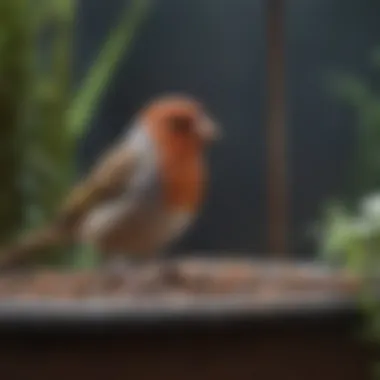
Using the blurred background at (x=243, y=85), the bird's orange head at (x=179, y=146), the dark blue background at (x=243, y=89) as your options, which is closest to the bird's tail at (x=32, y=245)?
the bird's orange head at (x=179, y=146)

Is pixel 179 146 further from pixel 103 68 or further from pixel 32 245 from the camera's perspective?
pixel 103 68

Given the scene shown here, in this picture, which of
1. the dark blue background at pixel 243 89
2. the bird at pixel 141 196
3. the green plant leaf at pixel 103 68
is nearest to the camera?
the bird at pixel 141 196

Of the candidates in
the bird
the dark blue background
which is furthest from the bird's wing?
the dark blue background

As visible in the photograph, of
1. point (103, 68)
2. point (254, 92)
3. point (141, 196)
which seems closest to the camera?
point (141, 196)

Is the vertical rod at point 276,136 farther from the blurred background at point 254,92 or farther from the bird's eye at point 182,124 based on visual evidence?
the bird's eye at point 182,124

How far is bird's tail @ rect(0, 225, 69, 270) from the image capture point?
96cm

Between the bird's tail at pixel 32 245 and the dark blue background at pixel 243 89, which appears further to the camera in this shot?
the dark blue background at pixel 243 89

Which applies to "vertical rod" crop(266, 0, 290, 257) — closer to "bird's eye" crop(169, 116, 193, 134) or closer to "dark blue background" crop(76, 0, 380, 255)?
"dark blue background" crop(76, 0, 380, 255)

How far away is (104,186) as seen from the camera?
0.93 metres

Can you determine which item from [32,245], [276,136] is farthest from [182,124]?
[276,136]

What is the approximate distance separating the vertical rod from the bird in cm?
30

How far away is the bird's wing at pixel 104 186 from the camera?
0.93 metres

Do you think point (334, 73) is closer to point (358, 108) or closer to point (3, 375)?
point (358, 108)

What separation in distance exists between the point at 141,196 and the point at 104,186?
39 millimetres
